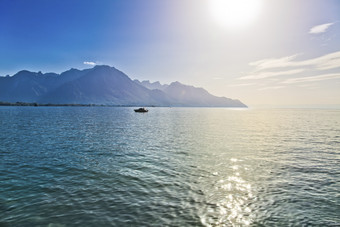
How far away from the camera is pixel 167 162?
2316 cm

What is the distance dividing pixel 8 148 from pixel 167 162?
25549 millimetres

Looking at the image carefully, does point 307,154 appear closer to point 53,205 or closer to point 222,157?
point 222,157

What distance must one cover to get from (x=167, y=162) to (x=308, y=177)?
597 inches

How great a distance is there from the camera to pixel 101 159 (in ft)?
80.4

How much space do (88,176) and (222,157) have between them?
57.5 ft

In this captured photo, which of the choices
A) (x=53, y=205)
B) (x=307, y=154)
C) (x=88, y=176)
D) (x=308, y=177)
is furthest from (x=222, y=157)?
(x=53, y=205)

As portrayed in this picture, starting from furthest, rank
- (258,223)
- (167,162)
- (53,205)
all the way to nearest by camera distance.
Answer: (167,162)
(53,205)
(258,223)

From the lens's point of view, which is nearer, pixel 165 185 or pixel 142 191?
pixel 142 191

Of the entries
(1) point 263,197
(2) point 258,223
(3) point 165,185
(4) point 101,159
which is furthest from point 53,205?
(1) point 263,197

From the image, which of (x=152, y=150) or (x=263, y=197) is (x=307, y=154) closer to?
(x=263, y=197)

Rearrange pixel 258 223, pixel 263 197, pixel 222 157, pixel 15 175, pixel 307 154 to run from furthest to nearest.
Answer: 1. pixel 307 154
2. pixel 222 157
3. pixel 15 175
4. pixel 263 197
5. pixel 258 223

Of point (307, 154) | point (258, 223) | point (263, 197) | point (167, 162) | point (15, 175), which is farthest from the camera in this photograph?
point (307, 154)

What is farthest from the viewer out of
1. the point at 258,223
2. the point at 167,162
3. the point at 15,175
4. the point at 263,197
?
the point at 167,162

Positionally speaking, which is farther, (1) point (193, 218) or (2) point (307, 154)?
(2) point (307, 154)
